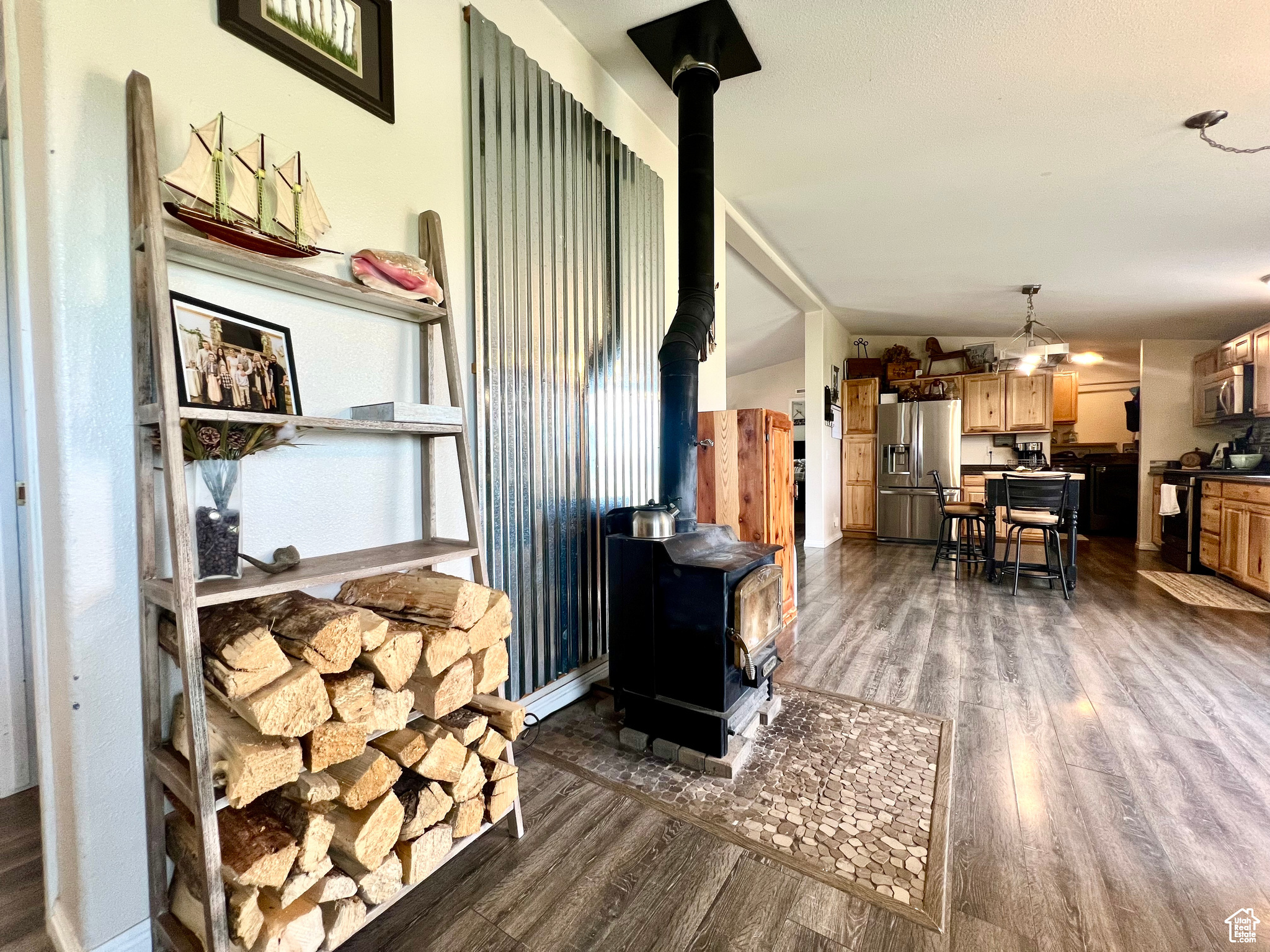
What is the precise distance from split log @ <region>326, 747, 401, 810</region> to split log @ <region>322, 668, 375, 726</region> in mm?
98

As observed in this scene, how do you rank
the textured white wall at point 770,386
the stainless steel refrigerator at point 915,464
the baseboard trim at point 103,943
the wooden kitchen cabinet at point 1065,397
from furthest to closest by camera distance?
the textured white wall at point 770,386, the wooden kitchen cabinet at point 1065,397, the stainless steel refrigerator at point 915,464, the baseboard trim at point 103,943

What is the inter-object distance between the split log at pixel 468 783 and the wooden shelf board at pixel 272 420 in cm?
85

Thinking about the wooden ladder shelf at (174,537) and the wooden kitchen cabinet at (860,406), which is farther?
the wooden kitchen cabinet at (860,406)

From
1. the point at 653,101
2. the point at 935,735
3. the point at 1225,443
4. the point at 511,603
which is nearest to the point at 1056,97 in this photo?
the point at 653,101

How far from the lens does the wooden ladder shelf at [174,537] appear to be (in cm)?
96


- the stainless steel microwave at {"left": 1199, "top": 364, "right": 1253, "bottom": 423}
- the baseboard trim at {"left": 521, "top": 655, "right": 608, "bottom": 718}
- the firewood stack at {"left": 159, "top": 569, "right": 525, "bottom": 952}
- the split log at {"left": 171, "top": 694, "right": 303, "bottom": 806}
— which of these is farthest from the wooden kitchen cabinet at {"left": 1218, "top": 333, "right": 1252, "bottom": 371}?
the split log at {"left": 171, "top": 694, "right": 303, "bottom": 806}

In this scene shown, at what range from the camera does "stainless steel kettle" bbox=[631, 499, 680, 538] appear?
200 cm

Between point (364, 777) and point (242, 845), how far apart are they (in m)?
0.22

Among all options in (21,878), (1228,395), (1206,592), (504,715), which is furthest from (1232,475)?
(21,878)

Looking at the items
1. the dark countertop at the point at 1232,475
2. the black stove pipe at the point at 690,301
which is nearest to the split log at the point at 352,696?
the black stove pipe at the point at 690,301

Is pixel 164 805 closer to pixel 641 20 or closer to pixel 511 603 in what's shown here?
pixel 511 603

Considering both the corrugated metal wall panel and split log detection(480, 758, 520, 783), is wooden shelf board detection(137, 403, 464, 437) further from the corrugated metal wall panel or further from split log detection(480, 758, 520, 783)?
split log detection(480, 758, 520, 783)

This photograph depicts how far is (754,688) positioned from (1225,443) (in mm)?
6705

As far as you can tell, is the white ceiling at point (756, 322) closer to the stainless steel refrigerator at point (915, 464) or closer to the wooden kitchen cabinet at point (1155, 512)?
the stainless steel refrigerator at point (915, 464)
